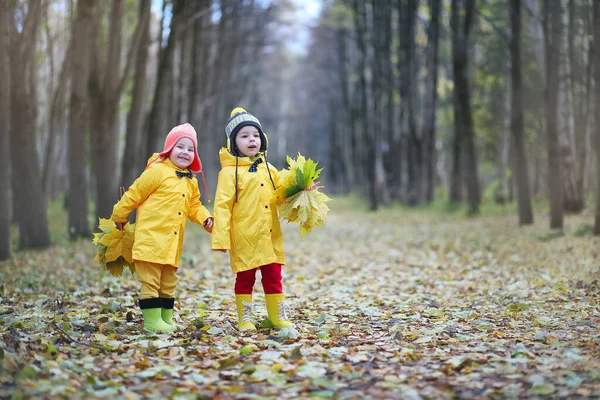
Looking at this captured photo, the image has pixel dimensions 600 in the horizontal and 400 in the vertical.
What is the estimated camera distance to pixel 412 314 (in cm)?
665

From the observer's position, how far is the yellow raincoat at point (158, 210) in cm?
565

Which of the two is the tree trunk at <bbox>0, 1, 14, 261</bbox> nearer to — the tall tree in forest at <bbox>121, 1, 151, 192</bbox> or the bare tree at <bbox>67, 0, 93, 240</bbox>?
the bare tree at <bbox>67, 0, 93, 240</bbox>

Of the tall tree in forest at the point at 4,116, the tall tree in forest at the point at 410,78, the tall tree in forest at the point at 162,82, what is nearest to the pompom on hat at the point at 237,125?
the tall tree in forest at the point at 4,116

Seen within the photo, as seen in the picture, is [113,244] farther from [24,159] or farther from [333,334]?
[24,159]

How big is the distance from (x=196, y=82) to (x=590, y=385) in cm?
1881

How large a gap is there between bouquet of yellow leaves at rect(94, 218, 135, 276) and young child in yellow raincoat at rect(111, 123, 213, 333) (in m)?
0.08

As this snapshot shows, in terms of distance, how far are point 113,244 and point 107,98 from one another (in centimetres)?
846

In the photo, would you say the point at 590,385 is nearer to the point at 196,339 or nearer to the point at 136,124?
the point at 196,339

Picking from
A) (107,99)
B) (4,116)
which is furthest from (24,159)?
(4,116)

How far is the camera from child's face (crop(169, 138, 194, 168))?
5.94 m

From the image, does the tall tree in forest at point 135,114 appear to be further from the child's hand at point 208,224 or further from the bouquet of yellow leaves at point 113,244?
the child's hand at point 208,224

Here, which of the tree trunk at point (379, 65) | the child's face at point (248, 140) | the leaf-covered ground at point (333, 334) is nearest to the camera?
the leaf-covered ground at point (333, 334)

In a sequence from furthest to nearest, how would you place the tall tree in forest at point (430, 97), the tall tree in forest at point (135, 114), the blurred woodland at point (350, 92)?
1. the tall tree in forest at point (430, 97)
2. the tall tree in forest at point (135, 114)
3. the blurred woodland at point (350, 92)

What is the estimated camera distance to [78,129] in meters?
14.5
